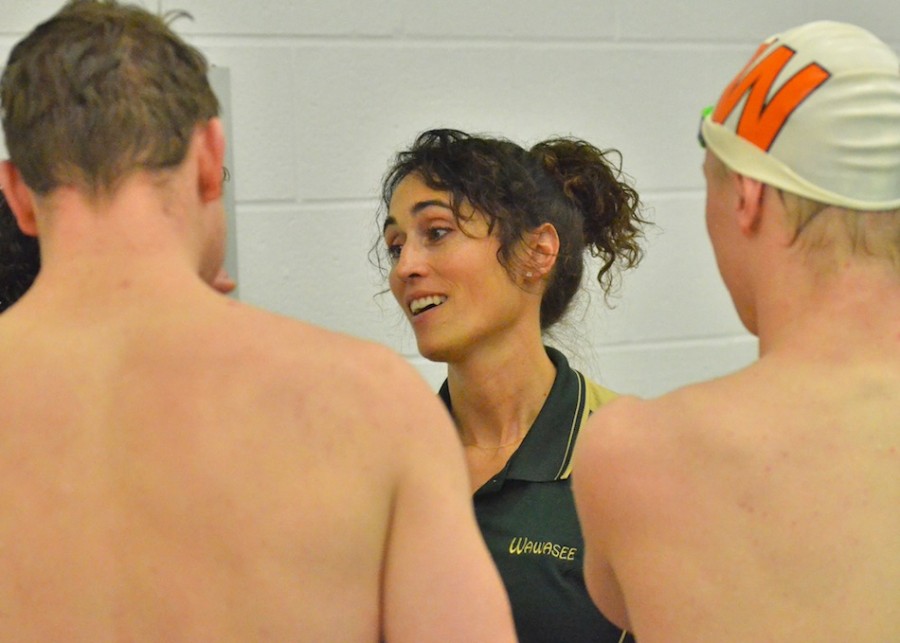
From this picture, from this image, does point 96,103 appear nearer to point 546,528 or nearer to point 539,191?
point 546,528

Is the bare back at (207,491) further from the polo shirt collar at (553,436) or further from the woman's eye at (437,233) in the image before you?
the woman's eye at (437,233)

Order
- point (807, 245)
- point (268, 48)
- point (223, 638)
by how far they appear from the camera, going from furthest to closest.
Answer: point (268, 48)
point (807, 245)
point (223, 638)

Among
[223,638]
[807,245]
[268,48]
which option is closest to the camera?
A: [223,638]

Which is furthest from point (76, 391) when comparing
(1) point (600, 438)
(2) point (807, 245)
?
(2) point (807, 245)

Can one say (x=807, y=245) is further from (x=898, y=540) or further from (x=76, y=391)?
(x=76, y=391)

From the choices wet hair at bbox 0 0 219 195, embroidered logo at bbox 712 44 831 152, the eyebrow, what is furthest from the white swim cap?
the eyebrow

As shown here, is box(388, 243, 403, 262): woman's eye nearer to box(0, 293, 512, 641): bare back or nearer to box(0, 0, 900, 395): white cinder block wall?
box(0, 0, 900, 395): white cinder block wall

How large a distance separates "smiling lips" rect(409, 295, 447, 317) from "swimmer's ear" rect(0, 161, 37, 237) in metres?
0.93

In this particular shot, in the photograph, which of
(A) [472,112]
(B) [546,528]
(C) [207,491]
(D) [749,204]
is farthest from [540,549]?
(A) [472,112]

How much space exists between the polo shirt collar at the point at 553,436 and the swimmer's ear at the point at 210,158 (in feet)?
2.84

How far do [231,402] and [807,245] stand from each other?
20.7 inches

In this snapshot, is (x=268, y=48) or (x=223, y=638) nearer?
(x=223, y=638)

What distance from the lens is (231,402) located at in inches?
36.0

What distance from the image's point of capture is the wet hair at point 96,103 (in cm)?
93
